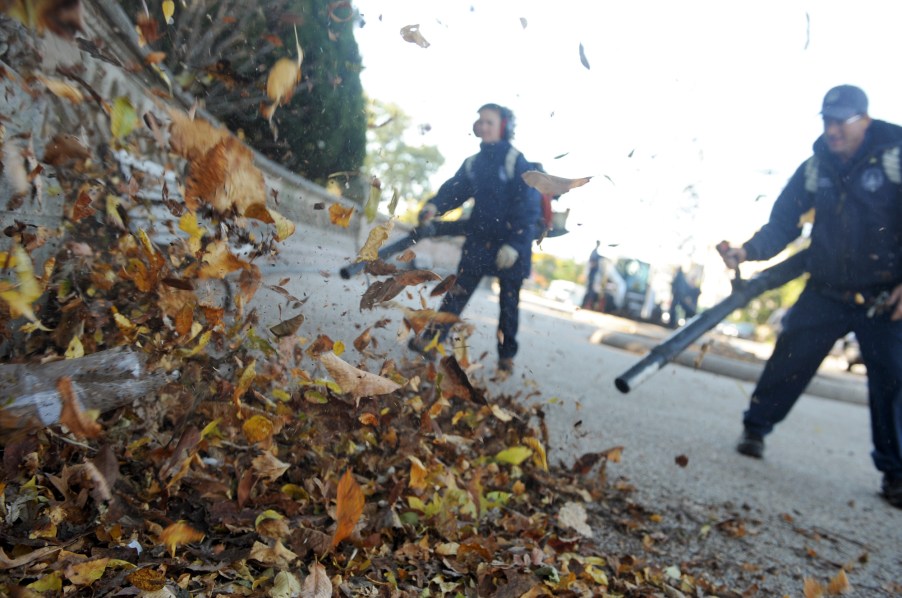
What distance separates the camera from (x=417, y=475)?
1941mm

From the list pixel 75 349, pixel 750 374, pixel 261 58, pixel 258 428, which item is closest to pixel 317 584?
pixel 258 428

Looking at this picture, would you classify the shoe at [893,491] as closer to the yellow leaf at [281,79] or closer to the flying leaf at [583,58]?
the flying leaf at [583,58]

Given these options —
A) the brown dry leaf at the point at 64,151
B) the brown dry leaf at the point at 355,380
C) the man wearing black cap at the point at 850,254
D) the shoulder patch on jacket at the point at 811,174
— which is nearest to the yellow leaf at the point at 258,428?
the brown dry leaf at the point at 355,380

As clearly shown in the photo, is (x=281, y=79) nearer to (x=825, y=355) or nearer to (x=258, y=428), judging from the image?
(x=258, y=428)

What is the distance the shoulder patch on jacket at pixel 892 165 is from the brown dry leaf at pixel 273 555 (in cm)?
294

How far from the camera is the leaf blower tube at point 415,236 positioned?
1.88 metres

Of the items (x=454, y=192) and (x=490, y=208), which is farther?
(x=490, y=208)

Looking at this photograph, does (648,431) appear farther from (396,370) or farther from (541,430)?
(396,370)

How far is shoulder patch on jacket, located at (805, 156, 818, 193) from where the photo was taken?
3.08 metres

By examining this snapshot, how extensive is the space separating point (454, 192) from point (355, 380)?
2.60 feet

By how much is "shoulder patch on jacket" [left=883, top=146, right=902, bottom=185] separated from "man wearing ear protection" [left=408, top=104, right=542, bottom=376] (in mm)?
1699

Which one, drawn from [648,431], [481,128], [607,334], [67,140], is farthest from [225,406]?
[607,334]

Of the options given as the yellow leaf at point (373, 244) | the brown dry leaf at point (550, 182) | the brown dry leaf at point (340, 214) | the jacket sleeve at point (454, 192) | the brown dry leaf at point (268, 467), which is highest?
the brown dry leaf at point (550, 182)

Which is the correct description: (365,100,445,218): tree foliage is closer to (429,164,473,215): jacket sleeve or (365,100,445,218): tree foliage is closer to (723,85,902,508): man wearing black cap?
(429,164,473,215): jacket sleeve
